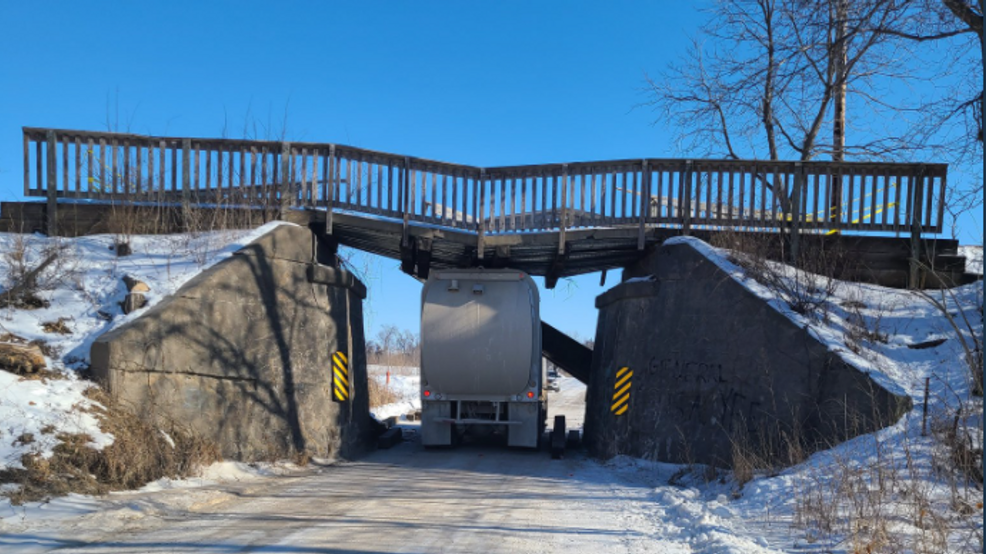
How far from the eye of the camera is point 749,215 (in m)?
14.7

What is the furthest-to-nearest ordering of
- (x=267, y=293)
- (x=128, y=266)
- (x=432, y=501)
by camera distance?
1. (x=267, y=293)
2. (x=128, y=266)
3. (x=432, y=501)

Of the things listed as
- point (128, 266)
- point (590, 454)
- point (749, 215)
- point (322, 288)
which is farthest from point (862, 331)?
point (128, 266)

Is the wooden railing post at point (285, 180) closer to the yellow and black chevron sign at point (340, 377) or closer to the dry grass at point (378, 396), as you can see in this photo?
the yellow and black chevron sign at point (340, 377)

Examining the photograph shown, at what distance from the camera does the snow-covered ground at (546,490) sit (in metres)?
6.50

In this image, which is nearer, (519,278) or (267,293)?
(267,293)

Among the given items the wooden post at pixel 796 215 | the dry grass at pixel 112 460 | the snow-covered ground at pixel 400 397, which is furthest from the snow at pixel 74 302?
the snow-covered ground at pixel 400 397

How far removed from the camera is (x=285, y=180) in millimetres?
14688

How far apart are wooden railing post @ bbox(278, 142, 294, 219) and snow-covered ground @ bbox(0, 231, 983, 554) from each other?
1.62 metres

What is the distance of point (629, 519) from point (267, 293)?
778cm

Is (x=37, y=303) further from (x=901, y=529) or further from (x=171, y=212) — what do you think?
(x=901, y=529)

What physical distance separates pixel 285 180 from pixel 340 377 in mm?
3968

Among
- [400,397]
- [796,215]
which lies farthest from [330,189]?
[400,397]

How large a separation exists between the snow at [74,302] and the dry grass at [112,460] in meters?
0.14

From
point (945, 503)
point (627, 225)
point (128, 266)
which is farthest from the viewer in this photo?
point (627, 225)
